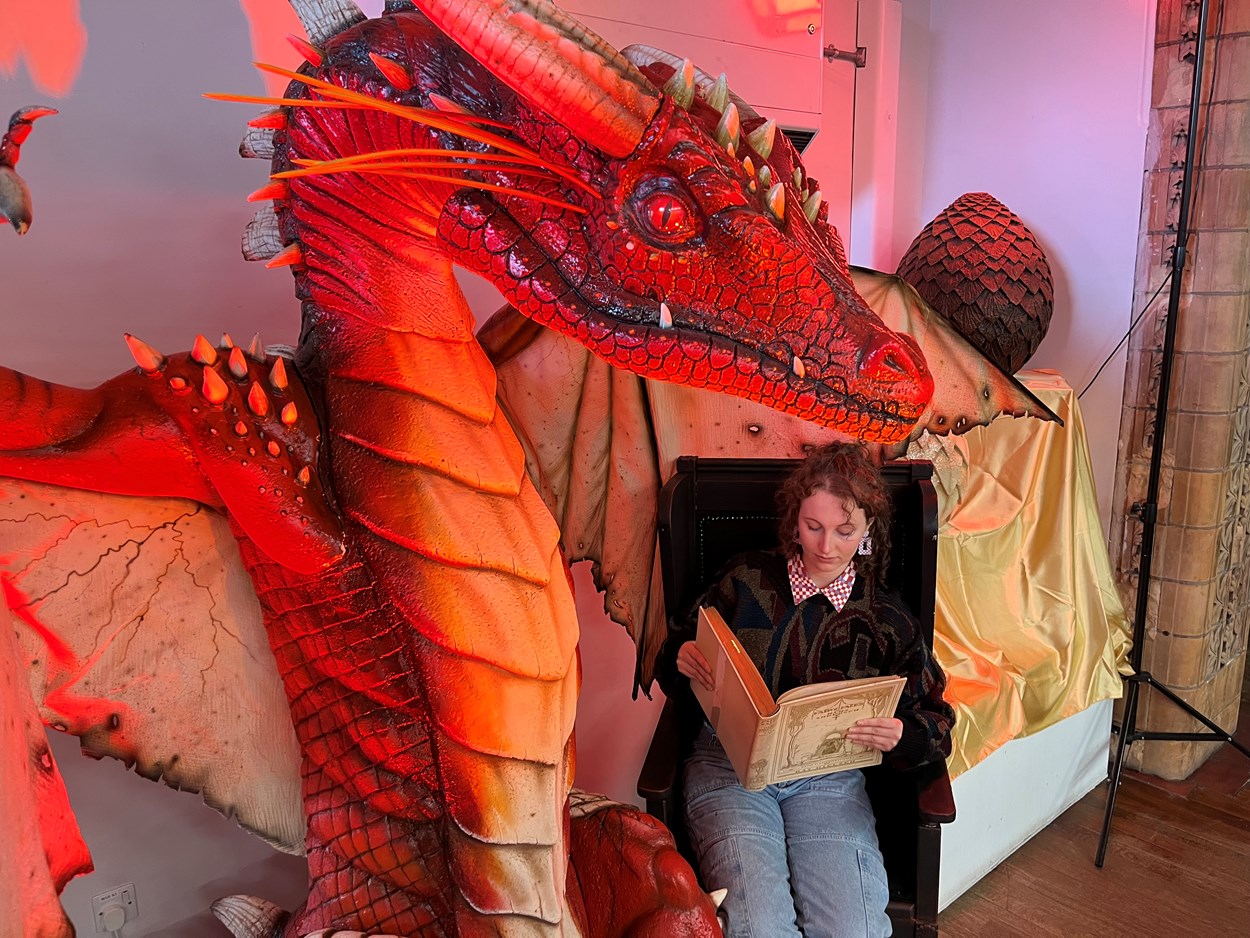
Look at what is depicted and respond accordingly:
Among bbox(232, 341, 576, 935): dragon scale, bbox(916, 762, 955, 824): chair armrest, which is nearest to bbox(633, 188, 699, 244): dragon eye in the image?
bbox(232, 341, 576, 935): dragon scale

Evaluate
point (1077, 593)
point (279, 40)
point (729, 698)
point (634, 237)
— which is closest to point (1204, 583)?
point (1077, 593)

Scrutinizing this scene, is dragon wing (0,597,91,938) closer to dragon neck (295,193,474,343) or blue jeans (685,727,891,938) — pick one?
dragon neck (295,193,474,343)

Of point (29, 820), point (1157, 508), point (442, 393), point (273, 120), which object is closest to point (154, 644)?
point (29, 820)

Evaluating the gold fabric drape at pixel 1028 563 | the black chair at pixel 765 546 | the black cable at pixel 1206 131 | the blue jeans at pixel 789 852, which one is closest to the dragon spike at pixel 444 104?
the black chair at pixel 765 546

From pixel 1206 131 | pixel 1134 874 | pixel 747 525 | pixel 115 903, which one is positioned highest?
pixel 1206 131

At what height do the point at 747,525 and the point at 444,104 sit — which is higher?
the point at 444,104

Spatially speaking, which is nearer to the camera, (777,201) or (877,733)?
(777,201)

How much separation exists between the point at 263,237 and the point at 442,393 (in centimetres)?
24

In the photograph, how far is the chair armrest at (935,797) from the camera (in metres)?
1.44

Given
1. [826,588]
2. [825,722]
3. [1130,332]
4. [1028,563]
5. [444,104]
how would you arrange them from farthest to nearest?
[1130,332] → [1028,563] → [826,588] → [825,722] → [444,104]

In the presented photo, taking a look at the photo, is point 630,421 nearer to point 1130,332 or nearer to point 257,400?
point 257,400

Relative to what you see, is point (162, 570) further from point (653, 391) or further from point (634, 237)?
point (653, 391)

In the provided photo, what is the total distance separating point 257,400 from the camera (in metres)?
0.84

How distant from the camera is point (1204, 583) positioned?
8.72ft
